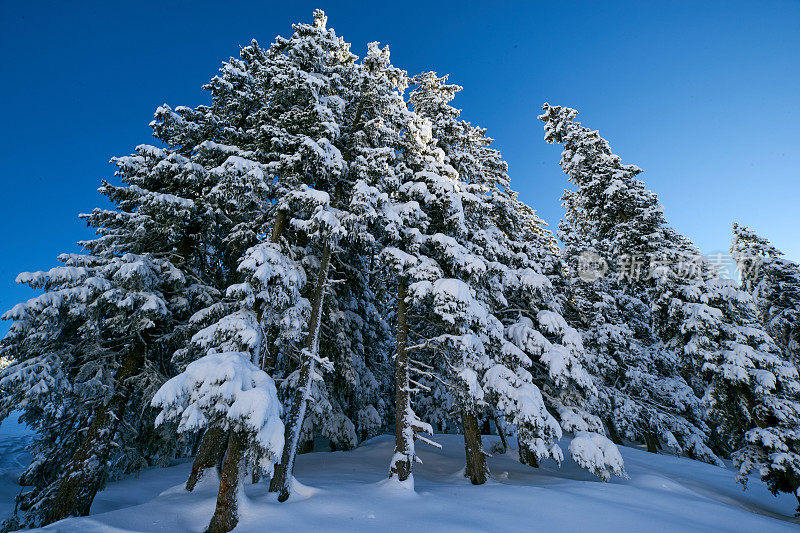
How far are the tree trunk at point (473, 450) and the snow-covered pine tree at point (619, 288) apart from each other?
7.98 metres

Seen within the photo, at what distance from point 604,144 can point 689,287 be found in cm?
900

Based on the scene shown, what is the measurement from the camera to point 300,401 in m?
9.57

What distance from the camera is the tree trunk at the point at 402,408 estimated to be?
9.58 m

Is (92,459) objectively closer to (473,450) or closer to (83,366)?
(83,366)

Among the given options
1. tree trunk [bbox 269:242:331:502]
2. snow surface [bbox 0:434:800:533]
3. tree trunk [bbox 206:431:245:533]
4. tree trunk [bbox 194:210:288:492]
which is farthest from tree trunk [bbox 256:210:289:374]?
snow surface [bbox 0:434:800:533]

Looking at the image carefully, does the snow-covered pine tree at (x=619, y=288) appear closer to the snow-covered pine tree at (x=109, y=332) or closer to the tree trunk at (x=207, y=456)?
the tree trunk at (x=207, y=456)

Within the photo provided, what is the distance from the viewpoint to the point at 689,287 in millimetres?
13578

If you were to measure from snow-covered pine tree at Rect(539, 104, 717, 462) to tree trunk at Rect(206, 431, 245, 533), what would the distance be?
1502 centimetres

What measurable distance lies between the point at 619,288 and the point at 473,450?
17593 mm

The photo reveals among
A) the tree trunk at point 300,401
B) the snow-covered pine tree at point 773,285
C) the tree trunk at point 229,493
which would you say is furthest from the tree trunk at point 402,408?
the snow-covered pine tree at point 773,285

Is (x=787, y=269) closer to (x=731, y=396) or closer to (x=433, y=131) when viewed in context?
(x=731, y=396)

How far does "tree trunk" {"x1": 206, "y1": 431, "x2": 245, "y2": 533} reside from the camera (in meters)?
6.80

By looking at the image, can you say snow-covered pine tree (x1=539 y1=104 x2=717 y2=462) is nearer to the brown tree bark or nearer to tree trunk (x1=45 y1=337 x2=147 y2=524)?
the brown tree bark

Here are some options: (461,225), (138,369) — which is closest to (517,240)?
(461,225)
